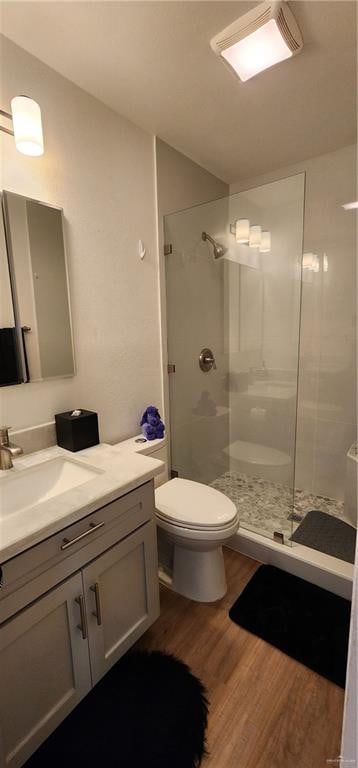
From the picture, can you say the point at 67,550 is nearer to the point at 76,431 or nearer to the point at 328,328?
the point at 76,431

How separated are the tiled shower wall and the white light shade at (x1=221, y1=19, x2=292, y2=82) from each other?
1.00 metres

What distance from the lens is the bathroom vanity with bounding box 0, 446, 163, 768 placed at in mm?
843

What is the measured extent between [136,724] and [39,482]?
2.89 ft

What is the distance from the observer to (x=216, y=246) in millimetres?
2248

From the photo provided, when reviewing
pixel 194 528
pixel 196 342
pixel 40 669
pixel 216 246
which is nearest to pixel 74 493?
pixel 40 669

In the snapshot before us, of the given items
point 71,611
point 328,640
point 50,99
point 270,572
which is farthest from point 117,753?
point 50,99

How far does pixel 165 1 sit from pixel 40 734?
2325mm

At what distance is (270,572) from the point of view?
1.76 meters

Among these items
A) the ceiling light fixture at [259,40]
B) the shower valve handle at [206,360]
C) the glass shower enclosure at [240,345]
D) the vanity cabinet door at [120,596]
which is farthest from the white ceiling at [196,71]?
the vanity cabinet door at [120,596]

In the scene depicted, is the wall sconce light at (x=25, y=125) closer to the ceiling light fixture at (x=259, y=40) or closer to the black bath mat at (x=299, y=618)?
the ceiling light fixture at (x=259, y=40)

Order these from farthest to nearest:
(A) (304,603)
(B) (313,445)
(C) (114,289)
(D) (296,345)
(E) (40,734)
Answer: (B) (313,445) < (D) (296,345) < (C) (114,289) < (A) (304,603) < (E) (40,734)

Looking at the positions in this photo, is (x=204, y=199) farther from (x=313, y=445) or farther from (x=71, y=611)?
(x=71, y=611)

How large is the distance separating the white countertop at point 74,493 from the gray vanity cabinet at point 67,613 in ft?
0.18

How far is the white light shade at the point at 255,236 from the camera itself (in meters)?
2.11
